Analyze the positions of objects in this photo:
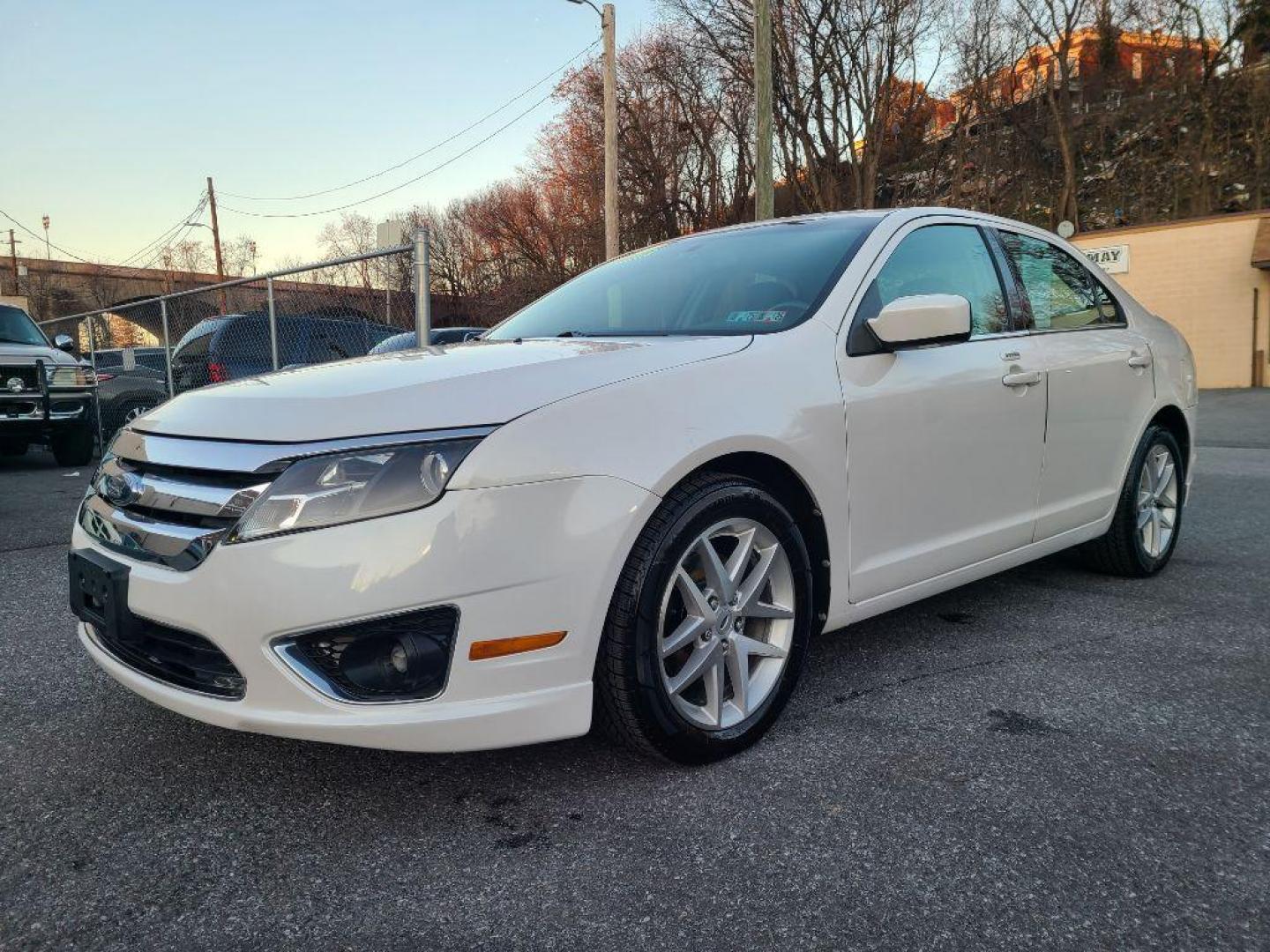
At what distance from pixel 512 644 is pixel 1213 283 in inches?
851

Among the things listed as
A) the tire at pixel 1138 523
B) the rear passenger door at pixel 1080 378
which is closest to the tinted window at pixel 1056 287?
the rear passenger door at pixel 1080 378

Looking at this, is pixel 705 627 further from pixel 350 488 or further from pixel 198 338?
pixel 198 338

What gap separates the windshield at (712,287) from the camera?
2832mm

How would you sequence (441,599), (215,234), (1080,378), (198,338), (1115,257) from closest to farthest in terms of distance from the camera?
(441,599), (1080,378), (198,338), (1115,257), (215,234)

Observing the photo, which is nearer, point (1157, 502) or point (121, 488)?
point (121, 488)

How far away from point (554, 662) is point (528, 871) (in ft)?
1.40

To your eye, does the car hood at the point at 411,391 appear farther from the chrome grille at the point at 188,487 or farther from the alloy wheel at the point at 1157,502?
the alloy wheel at the point at 1157,502

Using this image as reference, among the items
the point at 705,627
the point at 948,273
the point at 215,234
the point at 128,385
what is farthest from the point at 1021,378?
the point at 215,234

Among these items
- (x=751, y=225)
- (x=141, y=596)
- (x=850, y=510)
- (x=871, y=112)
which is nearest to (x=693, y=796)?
(x=850, y=510)

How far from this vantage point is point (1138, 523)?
13.3 ft

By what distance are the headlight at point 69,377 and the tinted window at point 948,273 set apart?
971 centimetres

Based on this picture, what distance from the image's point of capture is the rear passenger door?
3461mm

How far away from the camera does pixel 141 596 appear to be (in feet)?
A: 6.74

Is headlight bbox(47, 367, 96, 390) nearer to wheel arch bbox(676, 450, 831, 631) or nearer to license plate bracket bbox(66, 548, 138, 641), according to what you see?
license plate bracket bbox(66, 548, 138, 641)
